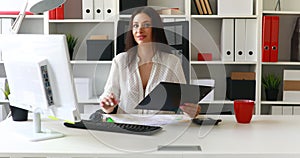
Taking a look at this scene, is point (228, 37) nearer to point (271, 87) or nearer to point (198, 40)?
point (198, 40)

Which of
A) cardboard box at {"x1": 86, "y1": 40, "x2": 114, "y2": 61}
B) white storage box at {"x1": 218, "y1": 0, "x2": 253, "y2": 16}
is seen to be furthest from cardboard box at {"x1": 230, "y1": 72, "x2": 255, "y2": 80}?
cardboard box at {"x1": 86, "y1": 40, "x2": 114, "y2": 61}

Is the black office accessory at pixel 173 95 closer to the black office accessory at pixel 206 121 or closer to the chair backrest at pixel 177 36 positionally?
the black office accessory at pixel 206 121

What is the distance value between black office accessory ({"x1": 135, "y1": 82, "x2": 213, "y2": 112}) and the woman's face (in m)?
0.61

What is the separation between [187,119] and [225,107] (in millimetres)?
1730

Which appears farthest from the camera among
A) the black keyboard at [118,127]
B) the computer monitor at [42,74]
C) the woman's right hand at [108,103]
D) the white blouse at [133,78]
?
the white blouse at [133,78]

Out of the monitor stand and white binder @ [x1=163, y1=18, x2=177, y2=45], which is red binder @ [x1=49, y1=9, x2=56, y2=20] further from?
the monitor stand

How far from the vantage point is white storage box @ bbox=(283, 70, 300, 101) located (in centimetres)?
346

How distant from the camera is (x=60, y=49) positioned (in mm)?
1466

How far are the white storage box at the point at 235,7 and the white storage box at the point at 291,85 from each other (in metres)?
0.60

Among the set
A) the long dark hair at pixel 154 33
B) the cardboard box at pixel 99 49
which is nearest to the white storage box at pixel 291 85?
the long dark hair at pixel 154 33

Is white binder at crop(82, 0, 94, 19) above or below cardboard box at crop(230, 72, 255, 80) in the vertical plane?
above

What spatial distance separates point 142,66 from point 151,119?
582 millimetres

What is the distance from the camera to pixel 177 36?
10.0 feet

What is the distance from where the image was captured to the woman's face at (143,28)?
242 centimetres
